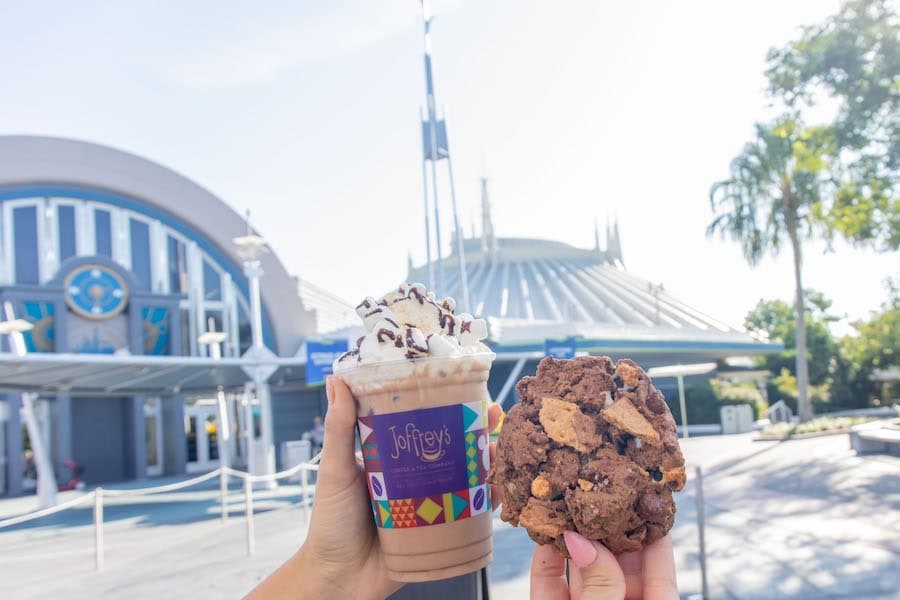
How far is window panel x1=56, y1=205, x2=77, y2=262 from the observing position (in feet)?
64.6

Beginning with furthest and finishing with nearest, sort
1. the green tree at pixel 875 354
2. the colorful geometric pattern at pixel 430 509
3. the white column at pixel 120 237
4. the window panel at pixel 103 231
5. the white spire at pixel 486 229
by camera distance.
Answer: the white spire at pixel 486 229
the green tree at pixel 875 354
the white column at pixel 120 237
the window panel at pixel 103 231
the colorful geometric pattern at pixel 430 509

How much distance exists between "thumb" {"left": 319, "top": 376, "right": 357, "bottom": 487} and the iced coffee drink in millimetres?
29

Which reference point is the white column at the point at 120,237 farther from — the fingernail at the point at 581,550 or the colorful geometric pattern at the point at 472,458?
the fingernail at the point at 581,550

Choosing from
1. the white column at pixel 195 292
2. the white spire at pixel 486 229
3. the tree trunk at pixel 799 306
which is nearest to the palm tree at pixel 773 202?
the tree trunk at pixel 799 306

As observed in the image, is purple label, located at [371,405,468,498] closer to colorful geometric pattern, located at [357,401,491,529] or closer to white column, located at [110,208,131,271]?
colorful geometric pattern, located at [357,401,491,529]

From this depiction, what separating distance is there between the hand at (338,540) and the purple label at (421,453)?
117 millimetres

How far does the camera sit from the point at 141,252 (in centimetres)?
2111

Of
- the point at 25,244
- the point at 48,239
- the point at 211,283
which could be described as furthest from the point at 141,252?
the point at 25,244

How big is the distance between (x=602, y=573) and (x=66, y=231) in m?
21.2

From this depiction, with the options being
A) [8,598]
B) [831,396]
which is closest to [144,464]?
[8,598]

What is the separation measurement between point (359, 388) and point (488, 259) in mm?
45026

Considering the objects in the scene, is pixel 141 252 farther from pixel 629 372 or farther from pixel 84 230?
pixel 629 372

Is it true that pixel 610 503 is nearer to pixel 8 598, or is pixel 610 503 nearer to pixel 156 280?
pixel 8 598

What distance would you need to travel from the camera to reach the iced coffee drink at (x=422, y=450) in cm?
176
